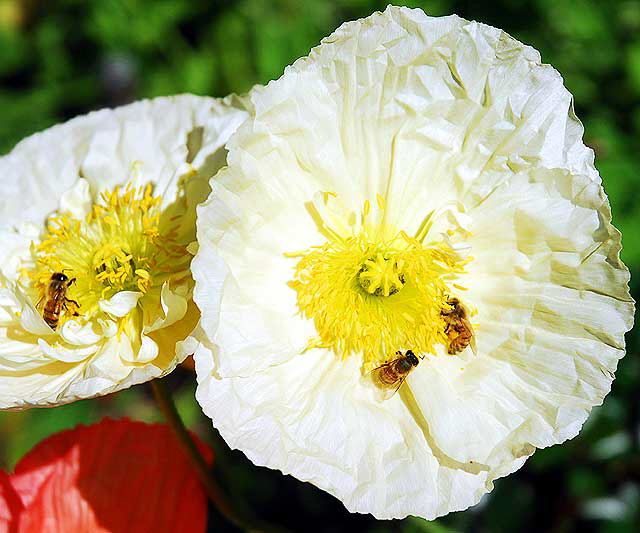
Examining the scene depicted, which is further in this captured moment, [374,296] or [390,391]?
[374,296]

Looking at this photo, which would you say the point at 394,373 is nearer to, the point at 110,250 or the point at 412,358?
the point at 412,358

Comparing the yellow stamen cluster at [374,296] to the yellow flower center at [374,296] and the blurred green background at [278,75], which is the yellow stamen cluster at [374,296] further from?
the blurred green background at [278,75]

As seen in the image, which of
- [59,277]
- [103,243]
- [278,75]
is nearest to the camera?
[59,277]

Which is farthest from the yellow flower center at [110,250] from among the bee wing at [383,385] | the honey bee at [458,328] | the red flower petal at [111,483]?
the honey bee at [458,328]

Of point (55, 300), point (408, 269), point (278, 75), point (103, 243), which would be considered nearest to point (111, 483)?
point (55, 300)

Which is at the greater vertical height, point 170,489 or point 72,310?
point 72,310

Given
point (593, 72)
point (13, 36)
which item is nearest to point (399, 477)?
point (593, 72)

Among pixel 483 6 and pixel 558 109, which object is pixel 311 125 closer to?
pixel 558 109
